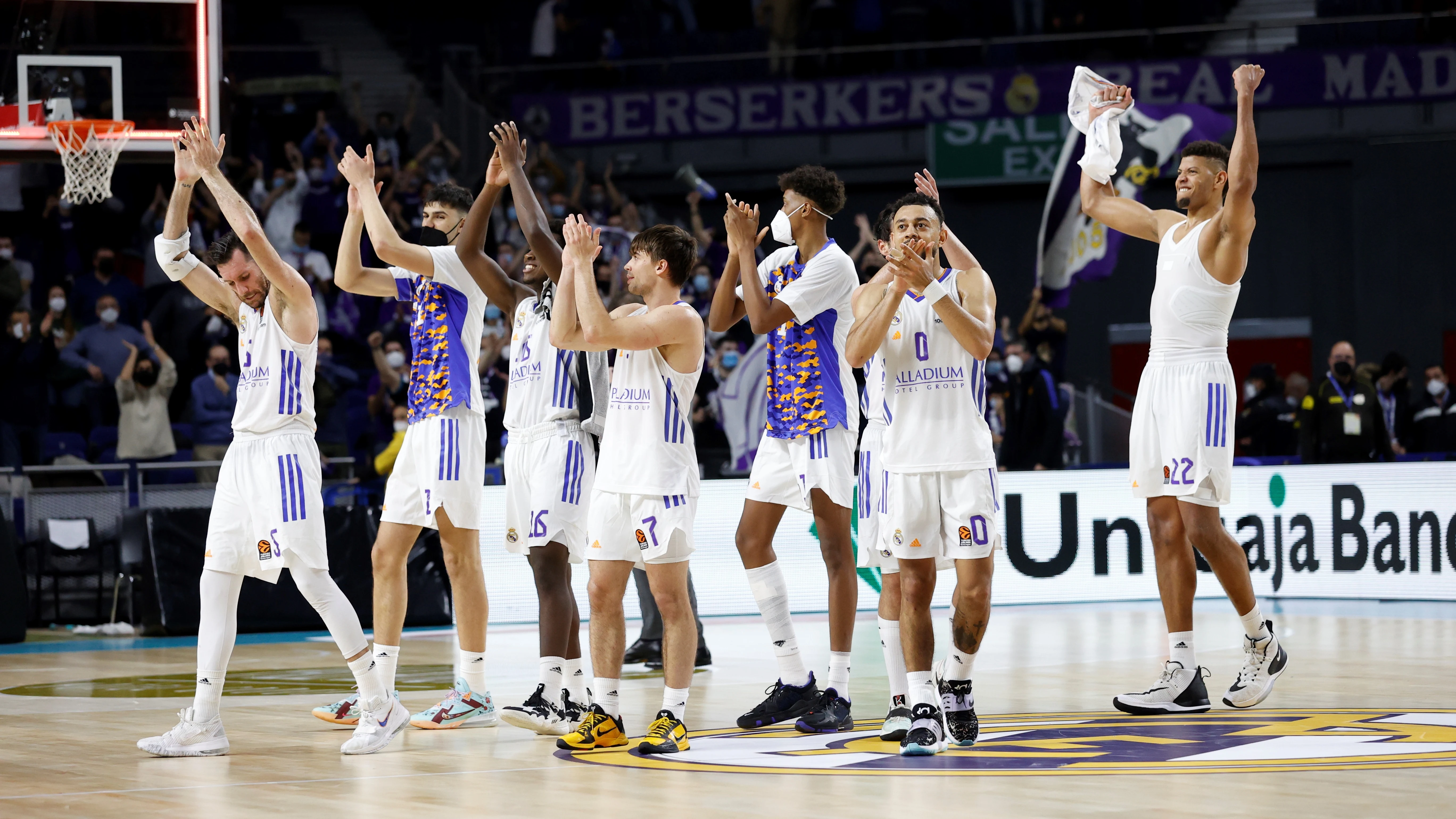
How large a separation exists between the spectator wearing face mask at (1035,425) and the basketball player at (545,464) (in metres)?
8.88

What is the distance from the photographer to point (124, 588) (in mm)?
13938

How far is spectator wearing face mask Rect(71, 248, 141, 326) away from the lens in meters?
16.9

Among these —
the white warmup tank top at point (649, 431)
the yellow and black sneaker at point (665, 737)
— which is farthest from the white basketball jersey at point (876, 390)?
the yellow and black sneaker at point (665, 737)

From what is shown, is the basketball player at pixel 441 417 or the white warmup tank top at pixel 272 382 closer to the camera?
the white warmup tank top at pixel 272 382

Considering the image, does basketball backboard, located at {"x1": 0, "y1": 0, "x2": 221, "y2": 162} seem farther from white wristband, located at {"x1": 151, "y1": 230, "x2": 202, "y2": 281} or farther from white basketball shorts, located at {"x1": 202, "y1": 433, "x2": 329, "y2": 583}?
white basketball shorts, located at {"x1": 202, "y1": 433, "x2": 329, "y2": 583}

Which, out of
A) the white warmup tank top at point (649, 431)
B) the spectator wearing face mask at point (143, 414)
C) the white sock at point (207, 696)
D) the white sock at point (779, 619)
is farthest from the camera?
the spectator wearing face mask at point (143, 414)

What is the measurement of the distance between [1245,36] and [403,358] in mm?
13471

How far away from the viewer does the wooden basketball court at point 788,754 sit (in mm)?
5320

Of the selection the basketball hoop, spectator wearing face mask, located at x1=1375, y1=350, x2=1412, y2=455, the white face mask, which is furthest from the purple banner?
the white face mask

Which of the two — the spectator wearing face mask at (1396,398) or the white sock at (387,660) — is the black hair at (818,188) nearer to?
the white sock at (387,660)

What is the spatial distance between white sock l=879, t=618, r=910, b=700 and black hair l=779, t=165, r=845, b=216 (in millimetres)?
1904

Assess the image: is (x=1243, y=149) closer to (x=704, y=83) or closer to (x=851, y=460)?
(x=851, y=460)

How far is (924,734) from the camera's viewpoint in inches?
246

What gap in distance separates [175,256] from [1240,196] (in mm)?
4821
